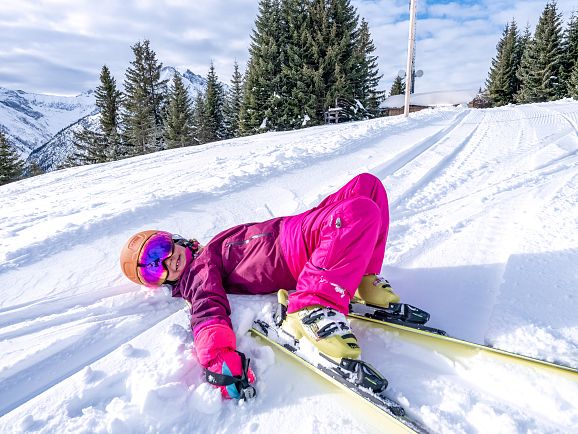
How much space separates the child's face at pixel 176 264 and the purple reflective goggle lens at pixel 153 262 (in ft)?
0.08

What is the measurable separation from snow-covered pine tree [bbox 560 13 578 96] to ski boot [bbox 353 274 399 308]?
36.7 meters

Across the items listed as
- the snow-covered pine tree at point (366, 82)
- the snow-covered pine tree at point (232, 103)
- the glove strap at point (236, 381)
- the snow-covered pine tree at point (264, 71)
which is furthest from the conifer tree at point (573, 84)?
the glove strap at point (236, 381)

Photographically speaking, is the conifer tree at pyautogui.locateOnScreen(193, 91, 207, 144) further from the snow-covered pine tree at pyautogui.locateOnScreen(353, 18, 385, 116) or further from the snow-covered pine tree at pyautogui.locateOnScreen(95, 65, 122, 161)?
the snow-covered pine tree at pyautogui.locateOnScreen(353, 18, 385, 116)

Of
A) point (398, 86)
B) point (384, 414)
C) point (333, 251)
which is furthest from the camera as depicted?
point (398, 86)

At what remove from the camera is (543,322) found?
1.86 m

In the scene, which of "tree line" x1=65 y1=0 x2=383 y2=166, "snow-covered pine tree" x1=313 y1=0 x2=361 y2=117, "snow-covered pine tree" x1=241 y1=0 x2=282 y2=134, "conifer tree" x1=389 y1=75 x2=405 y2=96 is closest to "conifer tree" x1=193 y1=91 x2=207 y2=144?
"tree line" x1=65 y1=0 x2=383 y2=166

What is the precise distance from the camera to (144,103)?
28672mm

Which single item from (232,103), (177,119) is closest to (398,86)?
(232,103)

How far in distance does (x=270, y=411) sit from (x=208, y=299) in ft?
2.16

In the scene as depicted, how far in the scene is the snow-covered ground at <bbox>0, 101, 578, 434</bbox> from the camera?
147cm

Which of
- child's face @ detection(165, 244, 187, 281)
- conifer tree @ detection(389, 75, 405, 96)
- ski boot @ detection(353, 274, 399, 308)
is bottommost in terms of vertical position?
ski boot @ detection(353, 274, 399, 308)

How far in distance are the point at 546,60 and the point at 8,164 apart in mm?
44620

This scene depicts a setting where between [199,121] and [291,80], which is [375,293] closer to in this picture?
[291,80]

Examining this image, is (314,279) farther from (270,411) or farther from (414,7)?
(414,7)
